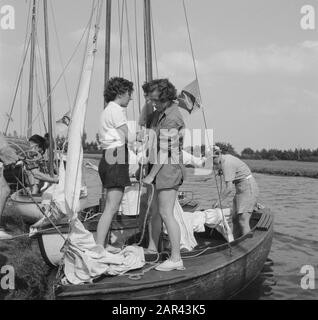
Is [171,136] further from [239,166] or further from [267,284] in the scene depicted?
[267,284]

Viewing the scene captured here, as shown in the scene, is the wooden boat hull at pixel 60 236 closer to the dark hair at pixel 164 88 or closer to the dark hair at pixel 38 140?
the dark hair at pixel 38 140

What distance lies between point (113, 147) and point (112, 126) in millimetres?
245

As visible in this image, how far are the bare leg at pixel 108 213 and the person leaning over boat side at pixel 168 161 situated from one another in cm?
42

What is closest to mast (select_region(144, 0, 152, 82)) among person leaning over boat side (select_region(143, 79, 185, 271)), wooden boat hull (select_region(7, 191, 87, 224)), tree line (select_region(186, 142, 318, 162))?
person leaning over boat side (select_region(143, 79, 185, 271))

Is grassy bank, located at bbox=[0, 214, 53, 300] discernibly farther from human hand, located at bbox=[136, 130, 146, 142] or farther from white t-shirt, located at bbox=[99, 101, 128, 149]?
human hand, located at bbox=[136, 130, 146, 142]

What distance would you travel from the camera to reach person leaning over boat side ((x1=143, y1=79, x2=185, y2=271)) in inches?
190

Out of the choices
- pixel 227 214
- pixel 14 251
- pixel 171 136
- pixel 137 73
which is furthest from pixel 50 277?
pixel 137 73

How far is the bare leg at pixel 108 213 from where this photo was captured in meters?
4.96

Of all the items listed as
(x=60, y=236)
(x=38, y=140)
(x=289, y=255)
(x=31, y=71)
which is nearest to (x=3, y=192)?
(x=60, y=236)

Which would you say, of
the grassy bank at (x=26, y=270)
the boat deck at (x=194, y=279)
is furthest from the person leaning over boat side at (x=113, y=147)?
the grassy bank at (x=26, y=270)

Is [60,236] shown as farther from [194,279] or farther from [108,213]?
[194,279]

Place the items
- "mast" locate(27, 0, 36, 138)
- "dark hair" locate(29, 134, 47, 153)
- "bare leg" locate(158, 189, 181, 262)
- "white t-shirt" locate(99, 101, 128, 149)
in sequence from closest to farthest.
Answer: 1. "bare leg" locate(158, 189, 181, 262)
2. "white t-shirt" locate(99, 101, 128, 149)
3. "dark hair" locate(29, 134, 47, 153)
4. "mast" locate(27, 0, 36, 138)

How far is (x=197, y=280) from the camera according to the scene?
15.6 feet

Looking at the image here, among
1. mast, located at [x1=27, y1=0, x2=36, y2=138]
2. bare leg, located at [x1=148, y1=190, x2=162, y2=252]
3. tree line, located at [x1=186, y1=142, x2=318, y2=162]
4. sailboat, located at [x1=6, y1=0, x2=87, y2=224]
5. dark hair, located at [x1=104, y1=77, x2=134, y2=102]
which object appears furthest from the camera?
tree line, located at [x1=186, y1=142, x2=318, y2=162]
